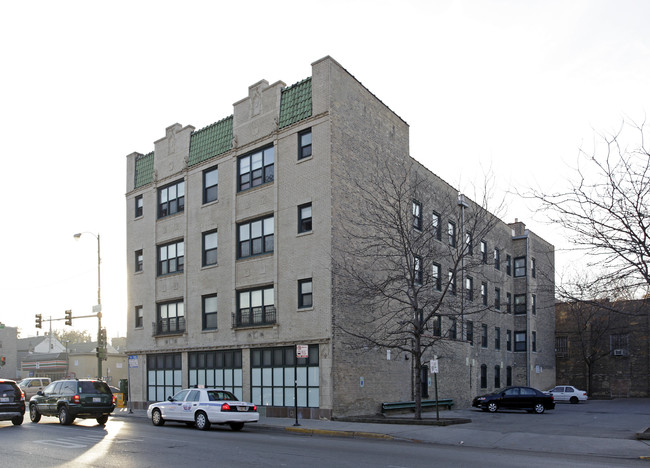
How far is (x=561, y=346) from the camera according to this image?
55406 mm

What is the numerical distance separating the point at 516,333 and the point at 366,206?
25866 mm

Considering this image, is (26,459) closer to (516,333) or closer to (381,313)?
(381,313)

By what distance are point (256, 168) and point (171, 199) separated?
282 inches

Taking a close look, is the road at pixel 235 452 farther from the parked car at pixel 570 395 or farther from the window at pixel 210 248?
the parked car at pixel 570 395

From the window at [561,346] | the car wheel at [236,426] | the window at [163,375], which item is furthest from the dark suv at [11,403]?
the window at [561,346]

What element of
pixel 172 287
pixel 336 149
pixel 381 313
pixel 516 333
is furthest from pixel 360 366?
pixel 516 333

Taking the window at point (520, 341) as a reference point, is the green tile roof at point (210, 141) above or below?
above

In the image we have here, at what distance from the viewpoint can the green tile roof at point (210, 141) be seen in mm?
31297

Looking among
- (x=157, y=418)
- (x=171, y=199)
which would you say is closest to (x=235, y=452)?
(x=157, y=418)

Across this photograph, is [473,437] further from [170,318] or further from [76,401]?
[170,318]

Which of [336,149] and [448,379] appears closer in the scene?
[336,149]

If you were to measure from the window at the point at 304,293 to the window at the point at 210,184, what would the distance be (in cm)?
758

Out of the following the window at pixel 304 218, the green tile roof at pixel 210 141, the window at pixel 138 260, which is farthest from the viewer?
the window at pixel 138 260

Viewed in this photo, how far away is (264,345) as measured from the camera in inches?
1088
